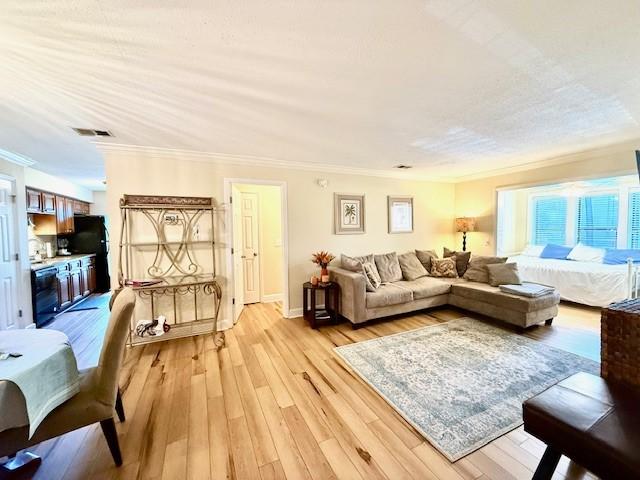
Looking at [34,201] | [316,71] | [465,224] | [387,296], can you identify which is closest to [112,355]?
[316,71]


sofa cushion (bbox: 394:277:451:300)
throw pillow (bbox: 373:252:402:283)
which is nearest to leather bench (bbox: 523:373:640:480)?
sofa cushion (bbox: 394:277:451:300)


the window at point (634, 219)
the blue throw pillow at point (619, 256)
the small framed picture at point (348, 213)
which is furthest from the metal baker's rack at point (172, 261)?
the window at point (634, 219)

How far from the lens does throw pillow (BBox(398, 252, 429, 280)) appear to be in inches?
174

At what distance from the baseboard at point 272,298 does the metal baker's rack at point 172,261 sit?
142cm

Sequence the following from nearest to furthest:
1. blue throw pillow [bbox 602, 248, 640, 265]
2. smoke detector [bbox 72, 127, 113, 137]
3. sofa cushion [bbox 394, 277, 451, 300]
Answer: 1. smoke detector [bbox 72, 127, 113, 137]
2. sofa cushion [bbox 394, 277, 451, 300]
3. blue throw pillow [bbox 602, 248, 640, 265]

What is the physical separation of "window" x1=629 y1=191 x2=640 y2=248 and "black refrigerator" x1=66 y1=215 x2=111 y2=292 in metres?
11.1

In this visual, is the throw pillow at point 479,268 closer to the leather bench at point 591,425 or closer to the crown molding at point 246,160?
the crown molding at point 246,160

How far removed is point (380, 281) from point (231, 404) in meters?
2.78

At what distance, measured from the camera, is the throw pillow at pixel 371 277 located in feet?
12.0

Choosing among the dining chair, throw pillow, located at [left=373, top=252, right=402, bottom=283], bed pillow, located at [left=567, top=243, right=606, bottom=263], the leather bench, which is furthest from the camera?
bed pillow, located at [left=567, top=243, right=606, bottom=263]

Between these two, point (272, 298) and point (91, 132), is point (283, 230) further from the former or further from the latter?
point (91, 132)

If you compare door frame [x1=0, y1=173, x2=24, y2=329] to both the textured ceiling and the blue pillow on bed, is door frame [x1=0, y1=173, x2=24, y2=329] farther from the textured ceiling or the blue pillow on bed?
the blue pillow on bed

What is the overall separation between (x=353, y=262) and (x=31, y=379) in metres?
3.25

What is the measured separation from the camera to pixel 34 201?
412cm
